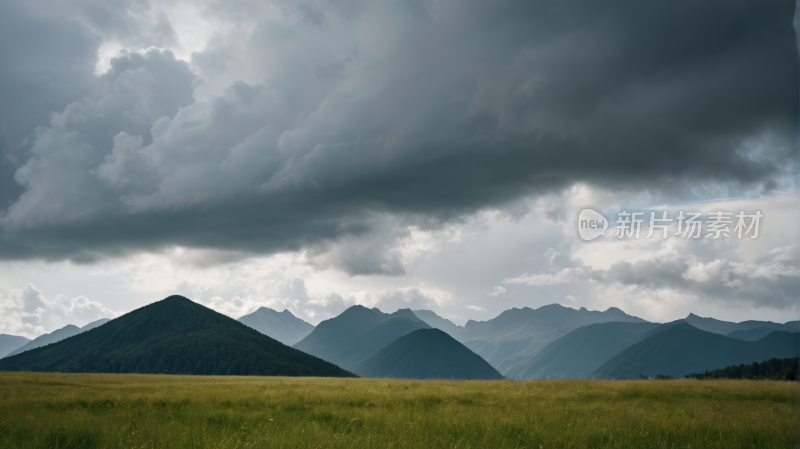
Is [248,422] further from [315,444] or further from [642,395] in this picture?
[642,395]

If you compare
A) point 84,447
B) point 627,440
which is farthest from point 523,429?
point 84,447

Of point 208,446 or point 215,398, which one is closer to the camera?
point 208,446

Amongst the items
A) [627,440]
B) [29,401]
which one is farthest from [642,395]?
[29,401]

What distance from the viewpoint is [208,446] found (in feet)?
Answer: 27.8

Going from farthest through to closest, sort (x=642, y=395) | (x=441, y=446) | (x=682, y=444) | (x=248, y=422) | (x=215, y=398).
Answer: (x=642, y=395) < (x=215, y=398) < (x=248, y=422) < (x=682, y=444) < (x=441, y=446)

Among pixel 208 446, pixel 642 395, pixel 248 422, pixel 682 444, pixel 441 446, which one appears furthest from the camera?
pixel 642 395

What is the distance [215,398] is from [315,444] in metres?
11.9

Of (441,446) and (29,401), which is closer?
(441,446)

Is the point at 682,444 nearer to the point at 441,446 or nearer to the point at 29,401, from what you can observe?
the point at 441,446

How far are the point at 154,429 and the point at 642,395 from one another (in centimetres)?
2075

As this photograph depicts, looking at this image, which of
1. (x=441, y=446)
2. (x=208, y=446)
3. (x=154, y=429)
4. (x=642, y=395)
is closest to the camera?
(x=208, y=446)

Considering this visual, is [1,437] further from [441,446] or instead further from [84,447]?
[441,446]

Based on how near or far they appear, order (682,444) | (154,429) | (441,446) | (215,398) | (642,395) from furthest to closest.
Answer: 1. (642,395)
2. (215,398)
3. (154,429)
4. (682,444)
5. (441,446)

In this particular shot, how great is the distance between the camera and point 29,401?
18.6 m
